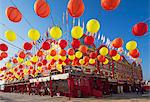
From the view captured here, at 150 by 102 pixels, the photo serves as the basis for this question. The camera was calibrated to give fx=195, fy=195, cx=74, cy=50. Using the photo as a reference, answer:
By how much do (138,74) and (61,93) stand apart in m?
35.1

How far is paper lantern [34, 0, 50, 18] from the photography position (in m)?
7.87

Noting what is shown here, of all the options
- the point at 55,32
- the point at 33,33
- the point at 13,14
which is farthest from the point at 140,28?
the point at 13,14

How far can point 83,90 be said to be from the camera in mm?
24156

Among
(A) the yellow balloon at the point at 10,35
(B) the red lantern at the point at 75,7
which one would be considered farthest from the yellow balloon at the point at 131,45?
(A) the yellow balloon at the point at 10,35

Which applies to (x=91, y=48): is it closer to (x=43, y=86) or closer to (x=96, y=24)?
(x=43, y=86)

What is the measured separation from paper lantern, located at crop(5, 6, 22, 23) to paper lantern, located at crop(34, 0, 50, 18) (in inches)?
43.5

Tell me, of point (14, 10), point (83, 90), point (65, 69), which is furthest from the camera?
point (65, 69)

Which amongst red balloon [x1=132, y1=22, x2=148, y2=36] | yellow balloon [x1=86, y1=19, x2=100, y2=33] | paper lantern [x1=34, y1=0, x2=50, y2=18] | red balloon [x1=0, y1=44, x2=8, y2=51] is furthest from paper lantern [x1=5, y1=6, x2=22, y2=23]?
red balloon [x1=132, y1=22, x2=148, y2=36]

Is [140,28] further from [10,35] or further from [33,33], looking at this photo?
[10,35]

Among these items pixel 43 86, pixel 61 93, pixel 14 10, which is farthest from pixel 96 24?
pixel 43 86

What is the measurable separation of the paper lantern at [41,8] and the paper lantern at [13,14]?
3.63 feet

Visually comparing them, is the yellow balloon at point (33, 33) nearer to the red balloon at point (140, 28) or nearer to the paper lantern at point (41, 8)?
the paper lantern at point (41, 8)

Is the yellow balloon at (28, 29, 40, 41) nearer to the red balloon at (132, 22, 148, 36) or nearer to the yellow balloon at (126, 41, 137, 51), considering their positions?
the red balloon at (132, 22, 148, 36)

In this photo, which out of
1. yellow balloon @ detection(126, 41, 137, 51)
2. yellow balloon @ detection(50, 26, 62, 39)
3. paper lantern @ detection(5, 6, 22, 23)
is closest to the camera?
paper lantern @ detection(5, 6, 22, 23)
